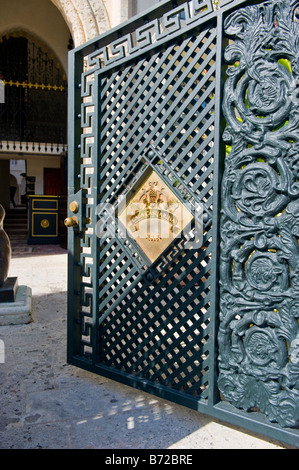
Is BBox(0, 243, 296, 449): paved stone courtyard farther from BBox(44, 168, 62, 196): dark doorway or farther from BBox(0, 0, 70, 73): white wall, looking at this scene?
BBox(0, 0, 70, 73): white wall

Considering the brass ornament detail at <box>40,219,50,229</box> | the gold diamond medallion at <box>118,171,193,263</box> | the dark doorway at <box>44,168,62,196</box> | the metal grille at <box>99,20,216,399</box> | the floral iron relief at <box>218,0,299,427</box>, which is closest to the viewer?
the floral iron relief at <box>218,0,299,427</box>

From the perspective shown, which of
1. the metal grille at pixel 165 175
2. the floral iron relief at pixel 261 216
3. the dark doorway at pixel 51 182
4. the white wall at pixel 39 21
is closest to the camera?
the floral iron relief at pixel 261 216

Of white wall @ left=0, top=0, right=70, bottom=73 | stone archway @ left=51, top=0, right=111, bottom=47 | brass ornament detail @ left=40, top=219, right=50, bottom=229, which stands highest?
white wall @ left=0, top=0, right=70, bottom=73

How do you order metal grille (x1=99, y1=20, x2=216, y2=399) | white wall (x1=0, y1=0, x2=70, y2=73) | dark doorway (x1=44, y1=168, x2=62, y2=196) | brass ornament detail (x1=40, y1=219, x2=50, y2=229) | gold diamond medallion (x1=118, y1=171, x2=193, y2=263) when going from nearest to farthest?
metal grille (x1=99, y1=20, x2=216, y2=399)
gold diamond medallion (x1=118, y1=171, x2=193, y2=263)
brass ornament detail (x1=40, y1=219, x2=50, y2=229)
white wall (x1=0, y1=0, x2=70, y2=73)
dark doorway (x1=44, y1=168, x2=62, y2=196)

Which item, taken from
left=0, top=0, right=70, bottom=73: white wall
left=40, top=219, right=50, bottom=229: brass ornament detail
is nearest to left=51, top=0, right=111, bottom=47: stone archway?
left=40, top=219, right=50, bottom=229: brass ornament detail

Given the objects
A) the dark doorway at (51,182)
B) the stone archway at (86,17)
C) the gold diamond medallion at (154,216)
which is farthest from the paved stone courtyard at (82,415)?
the dark doorway at (51,182)

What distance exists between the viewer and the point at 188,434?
2.20 meters

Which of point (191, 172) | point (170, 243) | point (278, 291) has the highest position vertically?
point (191, 172)

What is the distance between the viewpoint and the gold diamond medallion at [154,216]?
2.46m

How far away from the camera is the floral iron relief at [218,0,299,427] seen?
2.00 metres

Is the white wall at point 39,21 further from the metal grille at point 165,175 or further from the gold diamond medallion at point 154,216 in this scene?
the gold diamond medallion at point 154,216

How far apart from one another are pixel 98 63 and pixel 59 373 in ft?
7.15

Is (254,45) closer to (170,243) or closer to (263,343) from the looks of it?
(170,243)
